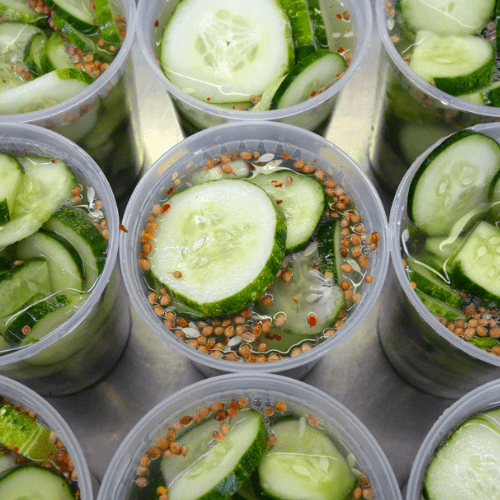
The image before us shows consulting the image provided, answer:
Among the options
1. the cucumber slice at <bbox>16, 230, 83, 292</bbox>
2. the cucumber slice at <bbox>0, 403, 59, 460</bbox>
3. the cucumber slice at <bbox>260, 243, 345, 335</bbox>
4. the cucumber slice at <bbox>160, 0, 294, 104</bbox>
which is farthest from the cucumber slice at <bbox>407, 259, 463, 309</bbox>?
the cucumber slice at <bbox>0, 403, 59, 460</bbox>

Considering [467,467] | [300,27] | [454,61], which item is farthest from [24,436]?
[454,61]

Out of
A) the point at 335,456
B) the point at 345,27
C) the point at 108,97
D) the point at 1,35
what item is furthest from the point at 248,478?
the point at 1,35

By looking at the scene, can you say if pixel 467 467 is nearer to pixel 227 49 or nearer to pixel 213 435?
pixel 213 435

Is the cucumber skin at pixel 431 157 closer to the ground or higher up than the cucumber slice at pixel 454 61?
closer to the ground

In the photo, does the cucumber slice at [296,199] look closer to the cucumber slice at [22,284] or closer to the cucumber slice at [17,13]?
the cucumber slice at [22,284]

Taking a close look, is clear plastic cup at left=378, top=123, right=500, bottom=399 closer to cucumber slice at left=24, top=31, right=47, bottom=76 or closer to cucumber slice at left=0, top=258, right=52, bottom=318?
cucumber slice at left=0, top=258, right=52, bottom=318

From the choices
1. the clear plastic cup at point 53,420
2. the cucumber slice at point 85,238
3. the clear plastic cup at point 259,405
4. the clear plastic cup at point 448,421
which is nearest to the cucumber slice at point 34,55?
the cucumber slice at point 85,238
